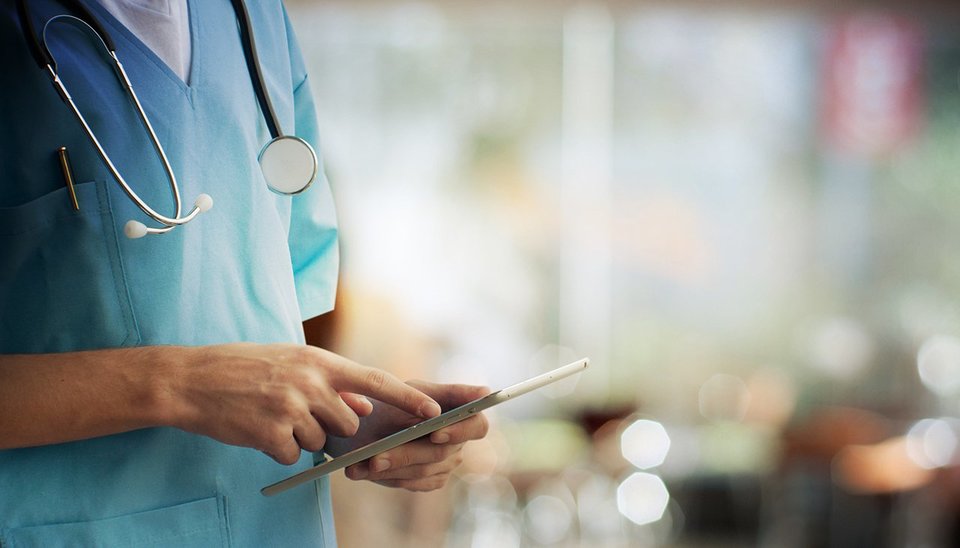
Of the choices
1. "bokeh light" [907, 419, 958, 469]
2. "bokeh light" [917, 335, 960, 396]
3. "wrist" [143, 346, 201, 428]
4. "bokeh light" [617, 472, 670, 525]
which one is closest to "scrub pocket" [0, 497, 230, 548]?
"wrist" [143, 346, 201, 428]

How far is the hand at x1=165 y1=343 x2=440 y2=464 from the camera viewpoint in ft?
2.22

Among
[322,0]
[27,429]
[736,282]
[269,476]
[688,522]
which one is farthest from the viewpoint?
[736,282]

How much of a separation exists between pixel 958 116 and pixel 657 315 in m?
1.45

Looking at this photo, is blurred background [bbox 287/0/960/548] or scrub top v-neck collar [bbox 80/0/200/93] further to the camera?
blurred background [bbox 287/0/960/548]

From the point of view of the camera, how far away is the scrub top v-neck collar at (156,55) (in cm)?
72

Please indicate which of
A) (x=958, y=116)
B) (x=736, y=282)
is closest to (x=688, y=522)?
(x=736, y=282)

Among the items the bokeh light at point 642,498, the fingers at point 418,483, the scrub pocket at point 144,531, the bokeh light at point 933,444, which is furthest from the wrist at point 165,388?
the bokeh light at point 933,444

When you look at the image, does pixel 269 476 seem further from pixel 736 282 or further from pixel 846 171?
pixel 846 171

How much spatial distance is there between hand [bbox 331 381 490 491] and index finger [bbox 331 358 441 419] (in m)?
0.03

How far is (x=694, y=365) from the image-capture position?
12.0 feet

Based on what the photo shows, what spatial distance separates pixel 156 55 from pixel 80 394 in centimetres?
27

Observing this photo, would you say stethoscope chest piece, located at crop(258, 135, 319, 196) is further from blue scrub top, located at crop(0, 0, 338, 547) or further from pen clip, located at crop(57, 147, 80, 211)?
pen clip, located at crop(57, 147, 80, 211)

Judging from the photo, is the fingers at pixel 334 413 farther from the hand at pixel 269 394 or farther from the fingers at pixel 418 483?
the fingers at pixel 418 483

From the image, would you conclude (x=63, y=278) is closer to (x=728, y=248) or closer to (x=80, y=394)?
(x=80, y=394)
